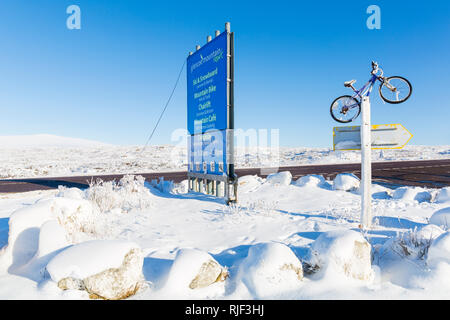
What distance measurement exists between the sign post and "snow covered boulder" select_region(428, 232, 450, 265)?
426cm

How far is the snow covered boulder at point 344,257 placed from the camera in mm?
3162

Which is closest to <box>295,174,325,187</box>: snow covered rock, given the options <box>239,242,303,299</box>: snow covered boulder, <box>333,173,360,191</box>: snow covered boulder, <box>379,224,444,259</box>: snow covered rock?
<box>333,173,360,191</box>: snow covered boulder

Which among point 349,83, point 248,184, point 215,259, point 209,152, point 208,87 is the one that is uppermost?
point 208,87

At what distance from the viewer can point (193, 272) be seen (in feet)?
9.81

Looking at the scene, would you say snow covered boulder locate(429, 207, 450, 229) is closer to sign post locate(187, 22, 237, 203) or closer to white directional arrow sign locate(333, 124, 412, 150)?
white directional arrow sign locate(333, 124, 412, 150)

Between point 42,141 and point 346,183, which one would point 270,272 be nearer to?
point 346,183

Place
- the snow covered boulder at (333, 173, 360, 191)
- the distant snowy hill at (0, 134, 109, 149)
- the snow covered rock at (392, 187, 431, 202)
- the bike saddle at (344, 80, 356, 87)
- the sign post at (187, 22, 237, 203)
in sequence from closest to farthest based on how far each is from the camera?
the bike saddle at (344, 80, 356, 87) < the sign post at (187, 22, 237, 203) < the snow covered rock at (392, 187, 431, 202) < the snow covered boulder at (333, 173, 360, 191) < the distant snowy hill at (0, 134, 109, 149)

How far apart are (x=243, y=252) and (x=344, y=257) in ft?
4.32

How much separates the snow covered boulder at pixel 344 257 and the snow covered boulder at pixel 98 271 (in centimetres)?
195

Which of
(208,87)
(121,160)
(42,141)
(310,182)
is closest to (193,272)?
(208,87)

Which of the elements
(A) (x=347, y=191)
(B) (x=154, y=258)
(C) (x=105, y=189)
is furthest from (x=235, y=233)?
(A) (x=347, y=191)

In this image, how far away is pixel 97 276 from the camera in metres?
2.79

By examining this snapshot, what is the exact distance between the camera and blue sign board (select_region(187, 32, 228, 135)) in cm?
714
